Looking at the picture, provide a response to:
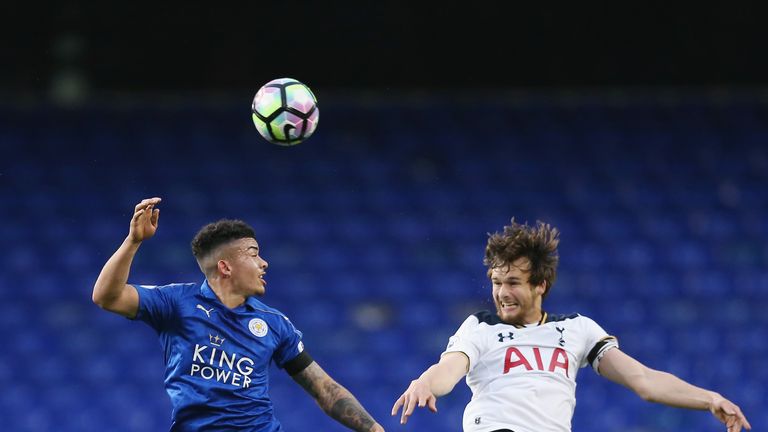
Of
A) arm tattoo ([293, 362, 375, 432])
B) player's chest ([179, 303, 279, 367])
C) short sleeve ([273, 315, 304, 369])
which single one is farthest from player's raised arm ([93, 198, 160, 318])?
arm tattoo ([293, 362, 375, 432])

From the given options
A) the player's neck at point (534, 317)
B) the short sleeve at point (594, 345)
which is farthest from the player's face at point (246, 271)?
the short sleeve at point (594, 345)

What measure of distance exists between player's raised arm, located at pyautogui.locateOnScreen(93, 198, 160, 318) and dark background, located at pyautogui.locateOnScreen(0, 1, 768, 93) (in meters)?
8.16

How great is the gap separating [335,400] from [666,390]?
5.25 ft

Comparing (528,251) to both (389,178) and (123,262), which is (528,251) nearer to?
(123,262)

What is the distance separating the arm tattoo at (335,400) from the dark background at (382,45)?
25.4 ft

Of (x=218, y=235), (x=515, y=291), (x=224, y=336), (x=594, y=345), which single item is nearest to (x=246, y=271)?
(x=218, y=235)

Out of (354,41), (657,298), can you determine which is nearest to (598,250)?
(657,298)

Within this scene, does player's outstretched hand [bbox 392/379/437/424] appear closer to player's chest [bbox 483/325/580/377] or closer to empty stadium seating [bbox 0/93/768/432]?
player's chest [bbox 483/325/580/377]

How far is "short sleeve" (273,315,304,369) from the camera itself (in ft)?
Result: 19.5

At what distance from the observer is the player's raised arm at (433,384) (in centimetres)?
490

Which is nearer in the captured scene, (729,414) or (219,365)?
(729,414)

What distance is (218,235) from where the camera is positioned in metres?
5.96

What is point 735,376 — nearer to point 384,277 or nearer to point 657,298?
point 657,298

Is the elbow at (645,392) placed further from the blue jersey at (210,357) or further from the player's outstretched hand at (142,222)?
the player's outstretched hand at (142,222)
